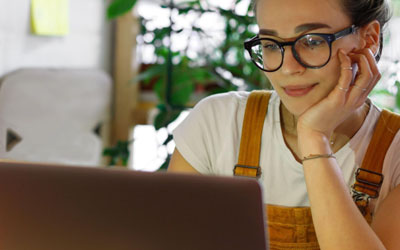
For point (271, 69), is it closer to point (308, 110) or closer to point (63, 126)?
point (308, 110)

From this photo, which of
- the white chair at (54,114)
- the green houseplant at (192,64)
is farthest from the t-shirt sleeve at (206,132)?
the green houseplant at (192,64)

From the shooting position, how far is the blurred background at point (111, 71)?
5.51 ft

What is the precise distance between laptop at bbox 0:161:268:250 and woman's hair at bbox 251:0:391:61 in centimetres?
72

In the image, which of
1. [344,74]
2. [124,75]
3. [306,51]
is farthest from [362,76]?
[124,75]

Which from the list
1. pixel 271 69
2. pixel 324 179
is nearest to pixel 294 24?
pixel 271 69

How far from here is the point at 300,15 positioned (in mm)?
1147

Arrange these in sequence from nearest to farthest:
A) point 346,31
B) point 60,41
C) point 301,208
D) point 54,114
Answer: point 346,31 → point 301,208 → point 54,114 → point 60,41

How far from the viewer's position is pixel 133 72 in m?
2.63

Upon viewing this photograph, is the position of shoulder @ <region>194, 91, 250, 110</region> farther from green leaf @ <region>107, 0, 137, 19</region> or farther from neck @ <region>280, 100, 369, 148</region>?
green leaf @ <region>107, 0, 137, 19</region>

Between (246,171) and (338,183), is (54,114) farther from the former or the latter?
(338,183)

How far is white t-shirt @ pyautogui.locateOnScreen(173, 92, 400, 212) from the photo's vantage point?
1.29 meters

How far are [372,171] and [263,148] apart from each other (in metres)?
0.25

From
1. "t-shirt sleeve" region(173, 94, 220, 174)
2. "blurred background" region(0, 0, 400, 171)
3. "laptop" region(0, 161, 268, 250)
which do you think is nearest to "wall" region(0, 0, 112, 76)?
"blurred background" region(0, 0, 400, 171)

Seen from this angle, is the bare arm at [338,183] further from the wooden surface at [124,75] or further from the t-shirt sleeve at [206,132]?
the wooden surface at [124,75]
